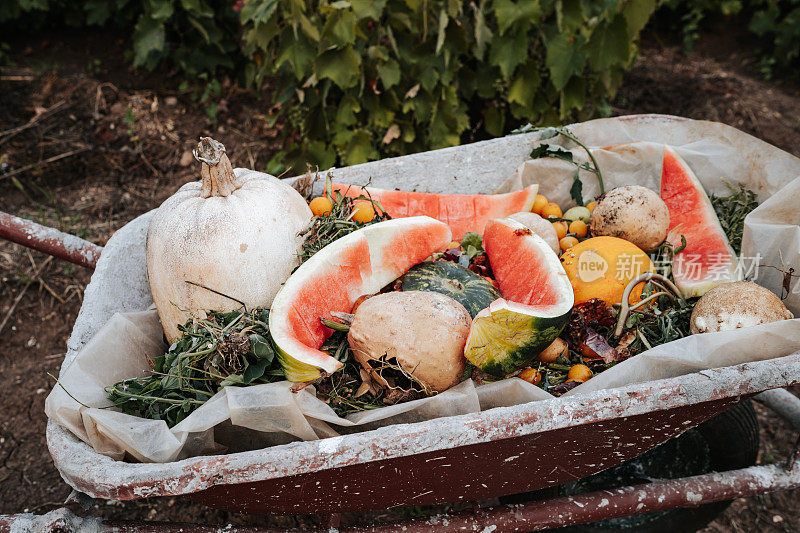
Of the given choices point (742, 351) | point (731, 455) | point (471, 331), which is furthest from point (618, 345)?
point (731, 455)

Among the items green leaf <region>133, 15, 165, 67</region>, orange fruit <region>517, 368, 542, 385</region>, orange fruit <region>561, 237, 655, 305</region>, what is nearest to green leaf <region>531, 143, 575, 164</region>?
orange fruit <region>561, 237, 655, 305</region>

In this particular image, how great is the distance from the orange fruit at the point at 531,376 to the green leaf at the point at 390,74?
2165 millimetres

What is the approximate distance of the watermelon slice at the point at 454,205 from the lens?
2.45 metres

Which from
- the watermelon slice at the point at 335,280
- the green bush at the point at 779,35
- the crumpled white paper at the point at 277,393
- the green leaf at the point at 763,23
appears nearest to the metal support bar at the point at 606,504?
the crumpled white paper at the point at 277,393

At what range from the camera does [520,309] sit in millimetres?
1629

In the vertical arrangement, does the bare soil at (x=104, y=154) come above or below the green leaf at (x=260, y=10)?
below

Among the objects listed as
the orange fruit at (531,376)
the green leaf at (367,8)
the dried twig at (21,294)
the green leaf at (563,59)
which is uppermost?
the green leaf at (367,8)

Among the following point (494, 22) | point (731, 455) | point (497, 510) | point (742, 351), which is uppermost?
point (494, 22)

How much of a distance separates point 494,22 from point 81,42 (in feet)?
12.4

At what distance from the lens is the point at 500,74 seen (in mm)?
3881

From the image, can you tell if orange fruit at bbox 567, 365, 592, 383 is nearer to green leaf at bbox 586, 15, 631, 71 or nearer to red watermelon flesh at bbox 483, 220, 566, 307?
red watermelon flesh at bbox 483, 220, 566, 307

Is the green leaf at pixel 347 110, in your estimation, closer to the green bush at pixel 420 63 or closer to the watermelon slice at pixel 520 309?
the green bush at pixel 420 63

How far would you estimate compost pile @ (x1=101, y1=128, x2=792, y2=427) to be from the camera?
1645 millimetres

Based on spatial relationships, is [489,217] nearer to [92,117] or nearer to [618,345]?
[618,345]
